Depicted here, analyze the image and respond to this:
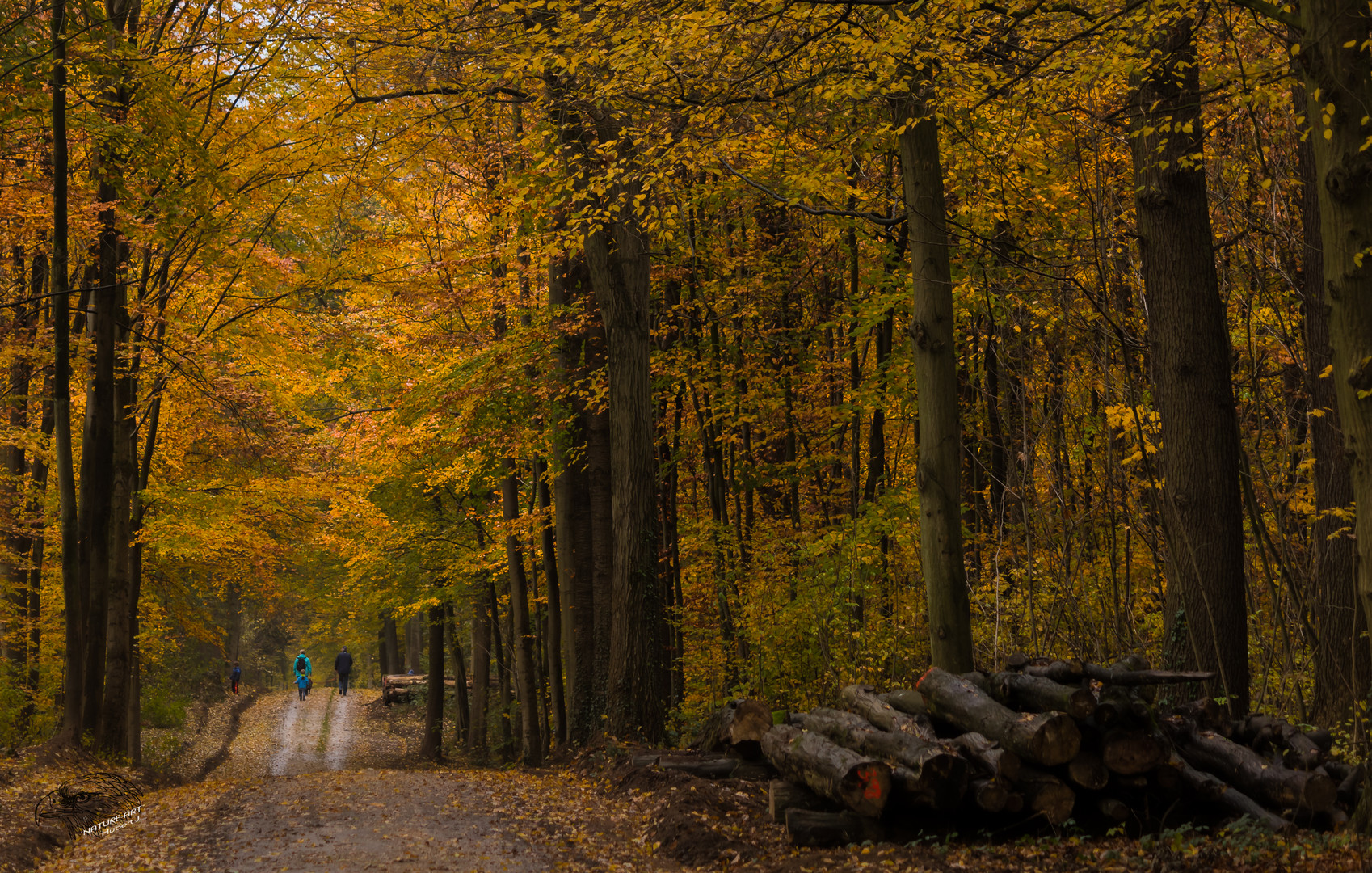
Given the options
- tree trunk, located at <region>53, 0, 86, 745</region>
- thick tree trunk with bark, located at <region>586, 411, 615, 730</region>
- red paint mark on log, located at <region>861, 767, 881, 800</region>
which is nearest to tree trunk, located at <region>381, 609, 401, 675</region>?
tree trunk, located at <region>53, 0, 86, 745</region>

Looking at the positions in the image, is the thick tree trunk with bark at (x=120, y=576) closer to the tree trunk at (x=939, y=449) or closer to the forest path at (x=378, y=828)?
the forest path at (x=378, y=828)

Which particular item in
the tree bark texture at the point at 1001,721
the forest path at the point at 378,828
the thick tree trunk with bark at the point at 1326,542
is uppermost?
the thick tree trunk with bark at the point at 1326,542

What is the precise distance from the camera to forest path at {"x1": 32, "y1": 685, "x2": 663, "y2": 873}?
6.96 metres

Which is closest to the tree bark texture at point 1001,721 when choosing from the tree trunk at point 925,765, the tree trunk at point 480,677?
the tree trunk at point 925,765

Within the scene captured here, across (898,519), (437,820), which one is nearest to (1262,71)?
(898,519)

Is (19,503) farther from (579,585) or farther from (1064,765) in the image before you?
(1064,765)

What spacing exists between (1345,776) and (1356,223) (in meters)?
3.38

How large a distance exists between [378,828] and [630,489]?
14.9 feet

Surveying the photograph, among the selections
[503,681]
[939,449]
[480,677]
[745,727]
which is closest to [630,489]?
[745,727]

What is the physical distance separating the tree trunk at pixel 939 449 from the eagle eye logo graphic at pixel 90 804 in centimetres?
728

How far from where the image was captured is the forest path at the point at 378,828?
6.96 meters

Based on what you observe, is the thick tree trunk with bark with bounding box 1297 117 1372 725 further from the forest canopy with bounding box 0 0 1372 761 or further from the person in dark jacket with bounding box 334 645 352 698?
the person in dark jacket with bounding box 334 645 352 698

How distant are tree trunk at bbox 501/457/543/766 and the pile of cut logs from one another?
32.7ft

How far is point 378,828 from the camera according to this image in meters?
7.91
